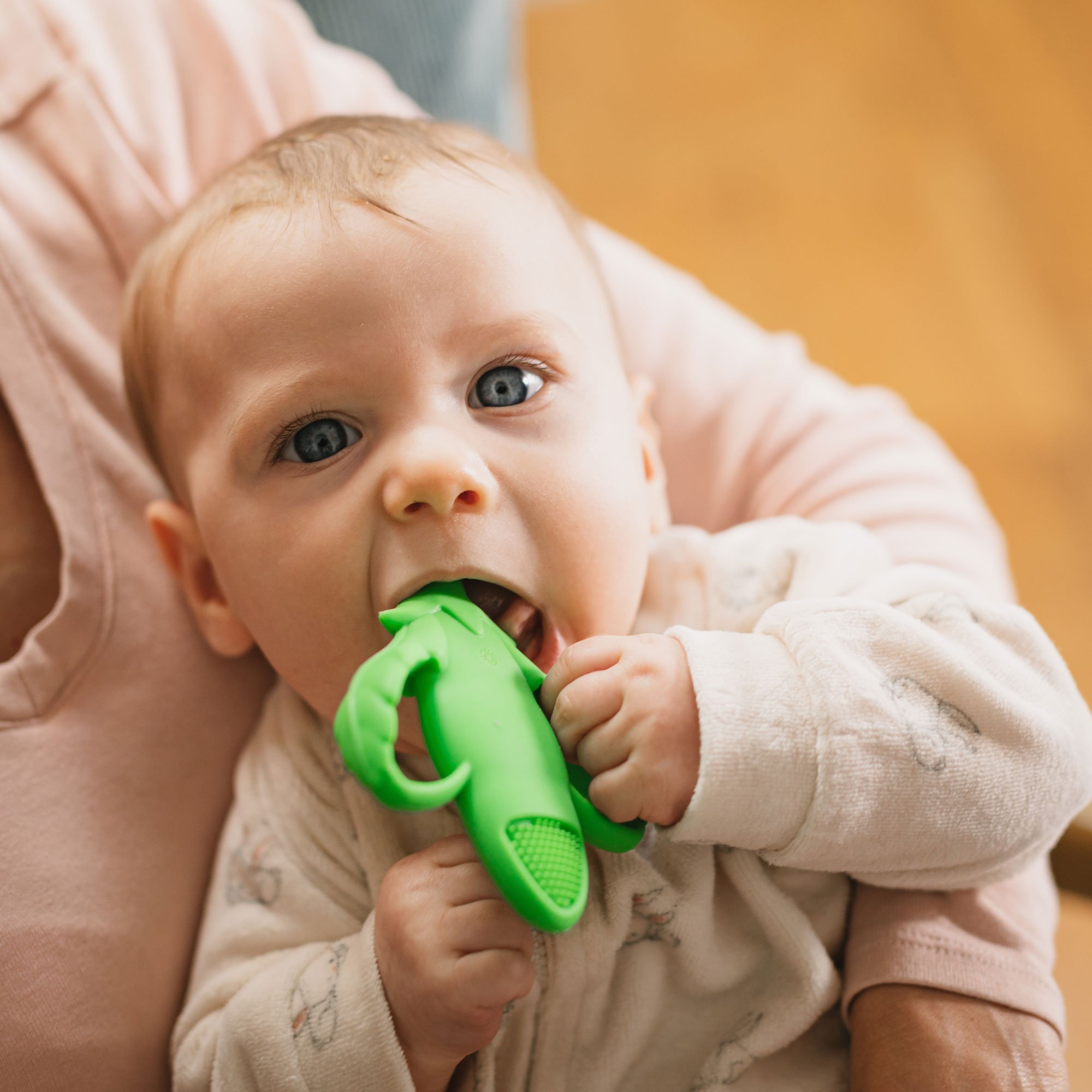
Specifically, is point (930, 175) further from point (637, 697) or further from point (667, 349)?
point (637, 697)

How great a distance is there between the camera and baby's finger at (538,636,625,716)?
60 cm

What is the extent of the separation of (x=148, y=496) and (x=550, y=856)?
0.48 meters

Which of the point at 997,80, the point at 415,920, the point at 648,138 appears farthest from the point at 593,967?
the point at 997,80

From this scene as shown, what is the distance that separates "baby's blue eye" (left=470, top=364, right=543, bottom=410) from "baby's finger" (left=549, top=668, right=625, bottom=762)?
7.2 inches

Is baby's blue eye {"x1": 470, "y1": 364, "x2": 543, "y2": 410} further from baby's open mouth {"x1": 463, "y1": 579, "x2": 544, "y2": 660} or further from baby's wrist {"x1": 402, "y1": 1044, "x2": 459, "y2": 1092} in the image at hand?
baby's wrist {"x1": 402, "y1": 1044, "x2": 459, "y2": 1092}

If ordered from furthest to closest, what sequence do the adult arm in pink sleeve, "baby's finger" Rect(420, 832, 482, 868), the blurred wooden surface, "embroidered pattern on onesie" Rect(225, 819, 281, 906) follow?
1. the blurred wooden surface
2. the adult arm in pink sleeve
3. "embroidered pattern on onesie" Rect(225, 819, 281, 906)
4. "baby's finger" Rect(420, 832, 482, 868)

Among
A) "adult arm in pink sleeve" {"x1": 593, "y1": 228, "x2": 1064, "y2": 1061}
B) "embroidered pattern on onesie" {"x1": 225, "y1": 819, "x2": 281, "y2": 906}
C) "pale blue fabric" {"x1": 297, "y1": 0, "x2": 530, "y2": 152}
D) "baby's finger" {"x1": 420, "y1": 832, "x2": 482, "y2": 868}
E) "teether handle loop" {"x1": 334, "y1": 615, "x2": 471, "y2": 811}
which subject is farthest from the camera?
"pale blue fabric" {"x1": 297, "y1": 0, "x2": 530, "y2": 152}

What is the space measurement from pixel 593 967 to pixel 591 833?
141 millimetres

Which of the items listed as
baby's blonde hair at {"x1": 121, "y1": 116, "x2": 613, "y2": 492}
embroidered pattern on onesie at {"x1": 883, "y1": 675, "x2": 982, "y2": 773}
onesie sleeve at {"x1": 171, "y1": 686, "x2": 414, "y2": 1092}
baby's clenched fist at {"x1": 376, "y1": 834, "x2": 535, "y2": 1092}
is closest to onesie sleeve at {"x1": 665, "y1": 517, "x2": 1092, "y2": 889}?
embroidered pattern on onesie at {"x1": 883, "y1": 675, "x2": 982, "y2": 773}

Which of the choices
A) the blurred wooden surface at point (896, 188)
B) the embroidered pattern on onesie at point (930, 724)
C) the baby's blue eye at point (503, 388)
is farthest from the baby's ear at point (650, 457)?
the blurred wooden surface at point (896, 188)

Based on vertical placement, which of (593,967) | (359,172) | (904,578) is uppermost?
(359,172)

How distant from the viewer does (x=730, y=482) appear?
3.14ft

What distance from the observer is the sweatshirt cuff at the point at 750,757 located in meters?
0.57

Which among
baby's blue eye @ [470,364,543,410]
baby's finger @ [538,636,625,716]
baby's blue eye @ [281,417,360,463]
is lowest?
baby's finger @ [538,636,625,716]
